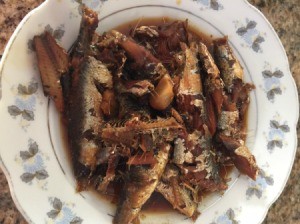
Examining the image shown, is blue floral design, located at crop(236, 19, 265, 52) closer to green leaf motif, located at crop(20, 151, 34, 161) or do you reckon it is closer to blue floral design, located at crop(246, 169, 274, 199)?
blue floral design, located at crop(246, 169, 274, 199)

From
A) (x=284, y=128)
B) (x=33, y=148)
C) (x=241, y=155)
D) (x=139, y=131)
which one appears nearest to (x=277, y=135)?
(x=284, y=128)

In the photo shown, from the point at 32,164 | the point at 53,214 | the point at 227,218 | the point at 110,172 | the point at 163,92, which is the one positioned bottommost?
the point at 227,218

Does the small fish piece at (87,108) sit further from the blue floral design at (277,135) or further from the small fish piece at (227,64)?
Answer: the blue floral design at (277,135)

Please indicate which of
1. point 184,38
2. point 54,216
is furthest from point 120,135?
point 184,38

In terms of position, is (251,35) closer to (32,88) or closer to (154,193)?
(154,193)

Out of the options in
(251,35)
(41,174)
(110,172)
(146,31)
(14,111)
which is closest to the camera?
(14,111)

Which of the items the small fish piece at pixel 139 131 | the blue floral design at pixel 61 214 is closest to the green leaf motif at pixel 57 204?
the blue floral design at pixel 61 214

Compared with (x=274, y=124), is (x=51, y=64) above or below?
above
